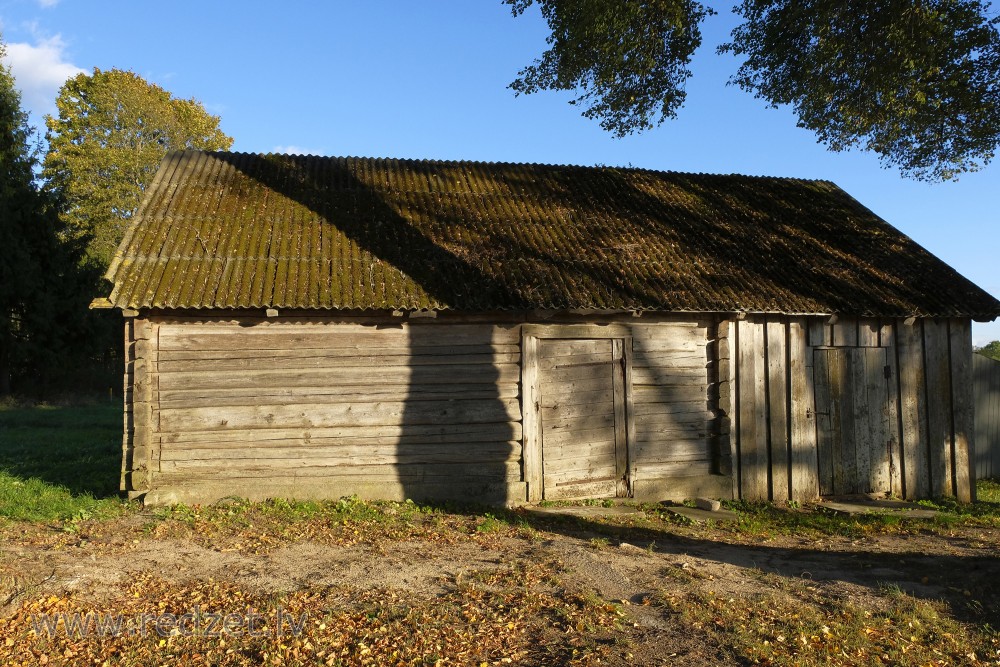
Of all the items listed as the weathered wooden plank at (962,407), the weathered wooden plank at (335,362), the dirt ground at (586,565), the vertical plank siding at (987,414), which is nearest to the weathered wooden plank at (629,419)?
the dirt ground at (586,565)

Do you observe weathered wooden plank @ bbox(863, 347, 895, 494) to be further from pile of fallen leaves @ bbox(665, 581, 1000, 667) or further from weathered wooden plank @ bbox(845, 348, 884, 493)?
pile of fallen leaves @ bbox(665, 581, 1000, 667)

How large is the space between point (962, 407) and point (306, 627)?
10.6 meters

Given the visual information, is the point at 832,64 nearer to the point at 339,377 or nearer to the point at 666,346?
the point at 666,346

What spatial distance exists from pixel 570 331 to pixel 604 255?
1494mm

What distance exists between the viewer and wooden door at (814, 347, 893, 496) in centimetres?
1048

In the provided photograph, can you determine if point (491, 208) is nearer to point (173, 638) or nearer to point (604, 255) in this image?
point (604, 255)

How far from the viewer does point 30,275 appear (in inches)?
848

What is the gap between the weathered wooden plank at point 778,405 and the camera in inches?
404

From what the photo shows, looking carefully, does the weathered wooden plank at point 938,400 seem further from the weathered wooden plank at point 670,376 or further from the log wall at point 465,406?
the weathered wooden plank at point 670,376

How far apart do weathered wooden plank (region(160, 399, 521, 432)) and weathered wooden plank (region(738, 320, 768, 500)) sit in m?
3.41

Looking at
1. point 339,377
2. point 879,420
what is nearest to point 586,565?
point 339,377

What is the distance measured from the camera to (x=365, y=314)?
29.9 feet

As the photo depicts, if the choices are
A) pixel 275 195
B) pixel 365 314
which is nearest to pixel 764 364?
pixel 365 314

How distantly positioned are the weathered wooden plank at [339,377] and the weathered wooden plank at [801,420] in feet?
13.8
